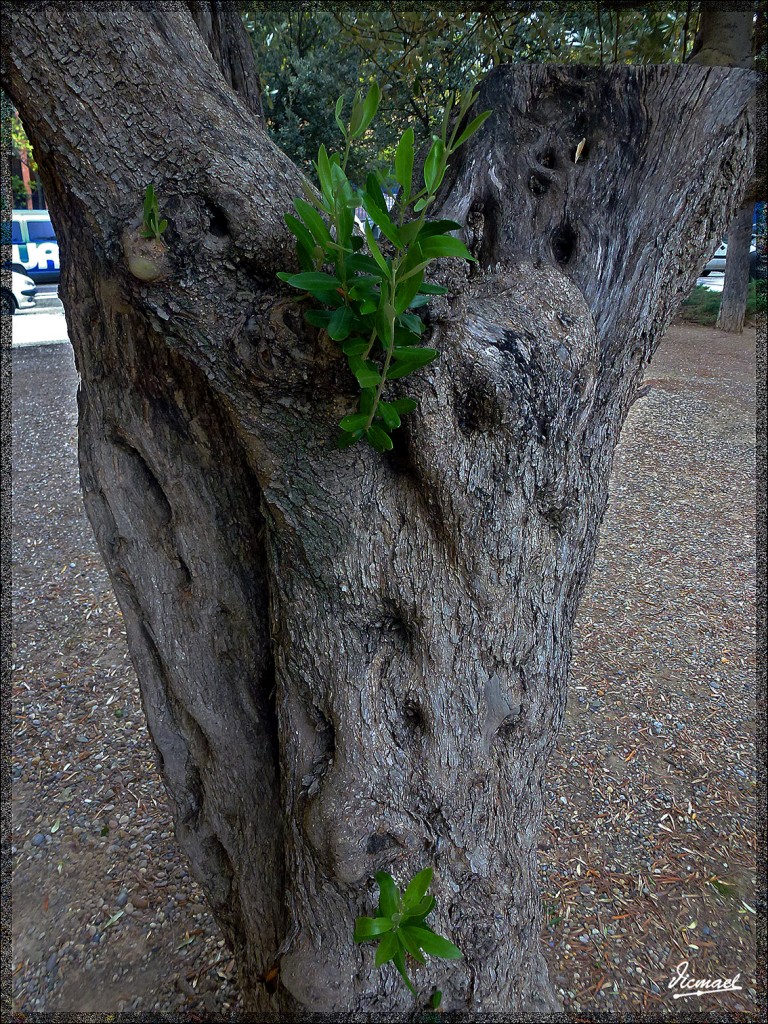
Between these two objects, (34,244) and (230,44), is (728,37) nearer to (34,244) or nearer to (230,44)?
(230,44)

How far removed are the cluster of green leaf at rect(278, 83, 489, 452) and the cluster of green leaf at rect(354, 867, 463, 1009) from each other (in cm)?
101

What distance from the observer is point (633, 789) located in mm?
3498

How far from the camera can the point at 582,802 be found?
3436mm

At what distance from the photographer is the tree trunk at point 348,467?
4.85 ft

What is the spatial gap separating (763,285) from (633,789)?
14.0m

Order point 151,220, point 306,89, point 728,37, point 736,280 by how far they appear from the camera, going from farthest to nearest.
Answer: point 736,280 < point 306,89 < point 728,37 < point 151,220

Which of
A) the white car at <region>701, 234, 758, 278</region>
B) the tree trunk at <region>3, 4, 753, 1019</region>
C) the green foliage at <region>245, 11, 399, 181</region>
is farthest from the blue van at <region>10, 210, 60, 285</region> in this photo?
the tree trunk at <region>3, 4, 753, 1019</region>

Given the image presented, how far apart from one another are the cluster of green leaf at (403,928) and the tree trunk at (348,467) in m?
0.16

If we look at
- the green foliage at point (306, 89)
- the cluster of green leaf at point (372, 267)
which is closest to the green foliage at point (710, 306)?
the green foliage at point (306, 89)

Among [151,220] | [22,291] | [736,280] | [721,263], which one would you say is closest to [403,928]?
[151,220]

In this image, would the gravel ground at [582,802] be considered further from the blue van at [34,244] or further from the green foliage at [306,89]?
the blue van at [34,244]

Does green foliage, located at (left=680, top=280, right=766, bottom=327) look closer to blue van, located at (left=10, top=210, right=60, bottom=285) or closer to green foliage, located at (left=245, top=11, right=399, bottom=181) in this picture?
green foliage, located at (left=245, top=11, right=399, bottom=181)

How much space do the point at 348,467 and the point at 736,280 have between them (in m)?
14.0

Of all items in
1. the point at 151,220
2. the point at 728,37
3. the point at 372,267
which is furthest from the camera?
the point at 728,37
